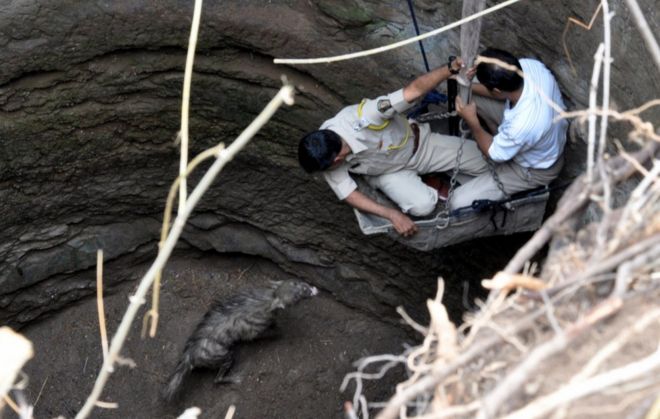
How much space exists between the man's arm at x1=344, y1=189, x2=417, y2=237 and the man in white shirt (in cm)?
34

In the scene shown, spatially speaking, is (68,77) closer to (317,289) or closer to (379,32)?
(379,32)

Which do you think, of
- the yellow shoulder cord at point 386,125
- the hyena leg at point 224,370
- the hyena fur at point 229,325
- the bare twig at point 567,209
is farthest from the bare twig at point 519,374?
the hyena leg at point 224,370

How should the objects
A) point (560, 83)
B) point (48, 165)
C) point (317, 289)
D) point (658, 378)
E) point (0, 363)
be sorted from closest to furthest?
point (658, 378) → point (0, 363) → point (560, 83) → point (48, 165) → point (317, 289)

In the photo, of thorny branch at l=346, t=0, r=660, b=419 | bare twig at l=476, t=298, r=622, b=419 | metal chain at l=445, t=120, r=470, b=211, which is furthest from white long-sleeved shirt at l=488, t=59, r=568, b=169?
bare twig at l=476, t=298, r=622, b=419

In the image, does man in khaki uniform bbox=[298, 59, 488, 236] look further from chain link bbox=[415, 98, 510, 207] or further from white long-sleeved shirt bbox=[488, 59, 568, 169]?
white long-sleeved shirt bbox=[488, 59, 568, 169]

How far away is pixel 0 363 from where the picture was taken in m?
2.69

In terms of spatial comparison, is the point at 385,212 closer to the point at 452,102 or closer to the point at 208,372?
the point at 452,102

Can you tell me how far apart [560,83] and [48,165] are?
13.0 feet

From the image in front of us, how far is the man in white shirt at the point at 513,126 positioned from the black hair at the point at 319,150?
2.54 ft

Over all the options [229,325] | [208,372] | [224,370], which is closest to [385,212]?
[229,325]

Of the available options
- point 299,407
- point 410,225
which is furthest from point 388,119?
point 299,407

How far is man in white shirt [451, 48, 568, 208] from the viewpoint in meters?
4.59

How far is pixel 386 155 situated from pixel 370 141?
0.50 feet

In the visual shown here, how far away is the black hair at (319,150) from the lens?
200 inches
